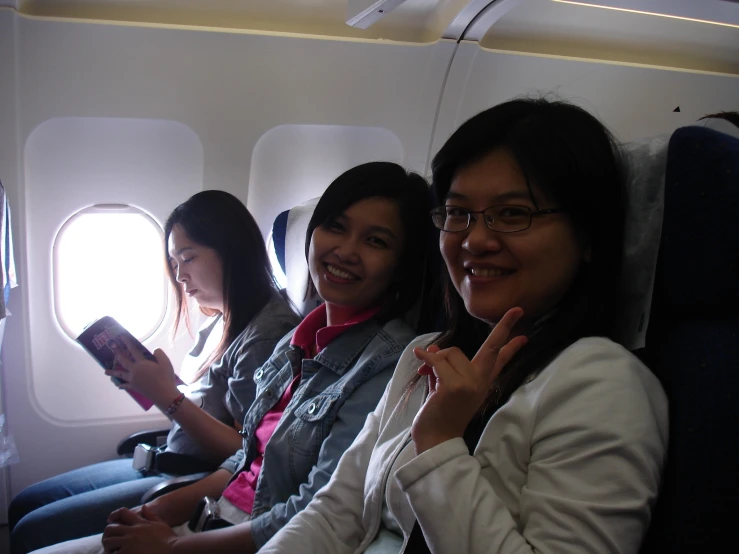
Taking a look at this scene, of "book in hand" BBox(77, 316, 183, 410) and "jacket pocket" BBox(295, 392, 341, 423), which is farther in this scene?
"book in hand" BBox(77, 316, 183, 410)

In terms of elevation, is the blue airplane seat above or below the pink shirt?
above

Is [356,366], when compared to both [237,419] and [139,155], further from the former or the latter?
[139,155]

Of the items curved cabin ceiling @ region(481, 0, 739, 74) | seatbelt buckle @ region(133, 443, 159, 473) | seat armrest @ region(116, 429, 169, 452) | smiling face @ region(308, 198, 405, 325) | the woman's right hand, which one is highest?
curved cabin ceiling @ region(481, 0, 739, 74)

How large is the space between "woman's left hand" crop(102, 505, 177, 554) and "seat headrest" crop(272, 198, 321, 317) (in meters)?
0.86

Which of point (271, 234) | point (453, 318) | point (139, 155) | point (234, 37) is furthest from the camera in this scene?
point (271, 234)

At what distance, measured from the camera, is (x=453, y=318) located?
143 centimetres

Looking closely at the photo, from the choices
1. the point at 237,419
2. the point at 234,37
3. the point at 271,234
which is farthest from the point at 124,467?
the point at 234,37

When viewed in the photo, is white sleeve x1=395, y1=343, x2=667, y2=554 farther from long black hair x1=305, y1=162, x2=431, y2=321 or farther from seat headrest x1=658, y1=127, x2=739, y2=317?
long black hair x1=305, y1=162, x2=431, y2=321

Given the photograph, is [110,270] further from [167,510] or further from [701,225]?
[701,225]

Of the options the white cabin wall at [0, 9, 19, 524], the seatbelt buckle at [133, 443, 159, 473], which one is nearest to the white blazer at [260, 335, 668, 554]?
the seatbelt buckle at [133, 443, 159, 473]

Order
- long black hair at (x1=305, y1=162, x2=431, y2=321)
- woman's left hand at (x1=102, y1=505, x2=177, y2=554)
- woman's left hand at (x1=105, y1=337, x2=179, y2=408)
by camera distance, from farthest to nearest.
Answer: woman's left hand at (x1=105, y1=337, x2=179, y2=408)
long black hair at (x1=305, y1=162, x2=431, y2=321)
woman's left hand at (x1=102, y1=505, x2=177, y2=554)

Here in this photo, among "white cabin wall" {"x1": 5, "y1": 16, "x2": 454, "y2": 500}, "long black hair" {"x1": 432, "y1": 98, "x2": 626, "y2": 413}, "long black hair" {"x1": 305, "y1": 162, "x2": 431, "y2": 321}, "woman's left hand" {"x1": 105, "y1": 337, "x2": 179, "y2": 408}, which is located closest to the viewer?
"long black hair" {"x1": 432, "y1": 98, "x2": 626, "y2": 413}

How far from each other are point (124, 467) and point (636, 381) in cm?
229

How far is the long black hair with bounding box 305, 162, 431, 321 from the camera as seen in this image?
1805 mm
